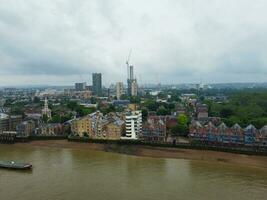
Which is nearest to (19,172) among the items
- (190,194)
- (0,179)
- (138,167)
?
(0,179)

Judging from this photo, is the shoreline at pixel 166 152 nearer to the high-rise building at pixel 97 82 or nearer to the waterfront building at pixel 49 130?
the waterfront building at pixel 49 130

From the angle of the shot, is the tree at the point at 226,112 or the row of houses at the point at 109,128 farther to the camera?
the tree at the point at 226,112

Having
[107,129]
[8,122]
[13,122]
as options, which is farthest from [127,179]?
[13,122]

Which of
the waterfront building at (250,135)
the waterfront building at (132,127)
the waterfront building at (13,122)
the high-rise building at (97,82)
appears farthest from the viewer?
the high-rise building at (97,82)

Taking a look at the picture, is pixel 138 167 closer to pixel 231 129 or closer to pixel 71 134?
pixel 231 129

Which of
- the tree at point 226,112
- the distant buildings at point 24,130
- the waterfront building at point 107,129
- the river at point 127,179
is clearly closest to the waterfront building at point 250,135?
the river at point 127,179

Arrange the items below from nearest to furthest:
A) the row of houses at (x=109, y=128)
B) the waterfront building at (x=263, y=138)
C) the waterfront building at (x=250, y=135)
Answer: the waterfront building at (x=263, y=138), the waterfront building at (x=250, y=135), the row of houses at (x=109, y=128)

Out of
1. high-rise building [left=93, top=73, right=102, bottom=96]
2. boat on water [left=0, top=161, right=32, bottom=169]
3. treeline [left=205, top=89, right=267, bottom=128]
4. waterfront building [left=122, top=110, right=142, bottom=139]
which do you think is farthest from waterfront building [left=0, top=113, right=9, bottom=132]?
high-rise building [left=93, top=73, right=102, bottom=96]
